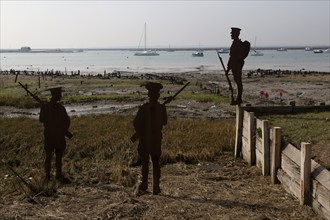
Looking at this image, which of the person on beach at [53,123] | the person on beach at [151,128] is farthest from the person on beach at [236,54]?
the person on beach at [53,123]

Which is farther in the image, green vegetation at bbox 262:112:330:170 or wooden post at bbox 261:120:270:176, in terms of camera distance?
green vegetation at bbox 262:112:330:170

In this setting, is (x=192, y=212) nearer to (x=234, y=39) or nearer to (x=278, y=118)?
(x=234, y=39)

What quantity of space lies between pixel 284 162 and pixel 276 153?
1.16 ft

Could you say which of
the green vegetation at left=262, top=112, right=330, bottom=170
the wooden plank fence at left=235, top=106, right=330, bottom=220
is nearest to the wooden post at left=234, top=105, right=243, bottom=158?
the wooden plank fence at left=235, top=106, right=330, bottom=220

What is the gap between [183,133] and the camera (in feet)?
53.4

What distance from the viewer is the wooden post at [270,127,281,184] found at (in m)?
9.70

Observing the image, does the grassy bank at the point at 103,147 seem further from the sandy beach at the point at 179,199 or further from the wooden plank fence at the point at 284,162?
the wooden plank fence at the point at 284,162

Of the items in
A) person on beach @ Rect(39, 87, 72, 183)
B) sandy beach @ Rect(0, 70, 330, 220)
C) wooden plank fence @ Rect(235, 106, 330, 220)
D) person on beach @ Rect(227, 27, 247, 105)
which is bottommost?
sandy beach @ Rect(0, 70, 330, 220)

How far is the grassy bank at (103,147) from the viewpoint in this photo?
11258 mm

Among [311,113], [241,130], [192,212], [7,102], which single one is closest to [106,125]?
[241,130]

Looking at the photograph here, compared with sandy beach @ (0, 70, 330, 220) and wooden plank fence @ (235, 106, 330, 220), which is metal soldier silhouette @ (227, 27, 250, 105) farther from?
sandy beach @ (0, 70, 330, 220)

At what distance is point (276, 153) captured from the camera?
31.9 ft

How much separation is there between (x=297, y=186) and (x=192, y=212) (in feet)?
7.32

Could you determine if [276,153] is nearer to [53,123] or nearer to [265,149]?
[265,149]
